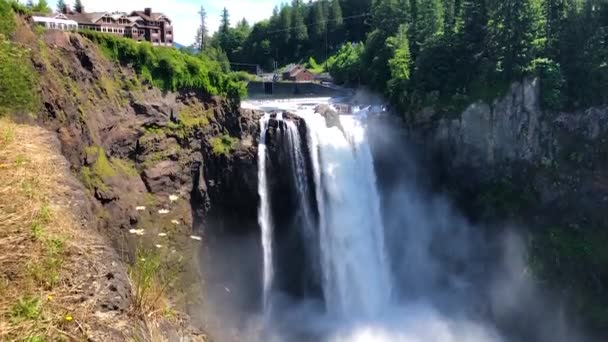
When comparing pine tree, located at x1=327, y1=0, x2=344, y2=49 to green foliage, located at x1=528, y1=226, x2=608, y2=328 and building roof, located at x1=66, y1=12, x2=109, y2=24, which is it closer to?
building roof, located at x1=66, y1=12, x2=109, y2=24

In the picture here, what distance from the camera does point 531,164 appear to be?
32312 millimetres

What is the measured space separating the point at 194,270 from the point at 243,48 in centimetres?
5768

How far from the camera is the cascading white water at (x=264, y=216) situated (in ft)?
96.2

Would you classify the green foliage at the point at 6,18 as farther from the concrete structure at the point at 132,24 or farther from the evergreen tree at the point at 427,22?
the evergreen tree at the point at 427,22

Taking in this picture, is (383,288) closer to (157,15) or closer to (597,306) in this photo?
(597,306)

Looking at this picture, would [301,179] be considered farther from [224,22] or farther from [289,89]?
[224,22]

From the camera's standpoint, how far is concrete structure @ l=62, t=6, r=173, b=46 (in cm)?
3466

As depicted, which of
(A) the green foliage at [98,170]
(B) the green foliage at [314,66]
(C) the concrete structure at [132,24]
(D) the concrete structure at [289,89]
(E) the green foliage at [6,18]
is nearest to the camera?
(E) the green foliage at [6,18]

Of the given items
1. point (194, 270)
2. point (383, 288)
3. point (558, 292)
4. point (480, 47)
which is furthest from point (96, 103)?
point (558, 292)

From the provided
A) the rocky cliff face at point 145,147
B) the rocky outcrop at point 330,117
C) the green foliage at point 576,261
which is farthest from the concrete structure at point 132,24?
the green foliage at point 576,261

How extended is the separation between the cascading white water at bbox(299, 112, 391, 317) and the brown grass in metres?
20.9

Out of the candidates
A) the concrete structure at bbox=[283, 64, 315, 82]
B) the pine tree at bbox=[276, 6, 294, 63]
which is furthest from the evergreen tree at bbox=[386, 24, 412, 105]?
the pine tree at bbox=[276, 6, 294, 63]

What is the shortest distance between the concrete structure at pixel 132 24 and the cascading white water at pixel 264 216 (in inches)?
409

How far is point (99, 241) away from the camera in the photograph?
8906mm
